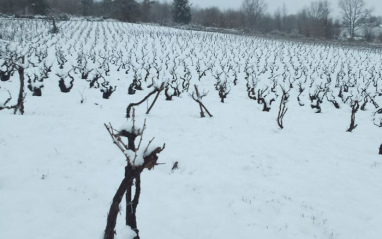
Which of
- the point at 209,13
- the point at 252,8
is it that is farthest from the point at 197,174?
the point at 252,8

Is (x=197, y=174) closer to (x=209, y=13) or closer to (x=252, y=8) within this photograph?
(x=209, y=13)

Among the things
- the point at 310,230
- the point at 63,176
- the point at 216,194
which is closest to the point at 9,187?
the point at 63,176

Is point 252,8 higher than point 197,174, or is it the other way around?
point 252,8

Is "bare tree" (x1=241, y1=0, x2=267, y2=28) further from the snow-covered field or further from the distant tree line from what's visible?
the snow-covered field

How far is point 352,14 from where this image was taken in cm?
7062

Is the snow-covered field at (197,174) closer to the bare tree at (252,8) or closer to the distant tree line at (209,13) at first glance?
the distant tree line at (209,13)

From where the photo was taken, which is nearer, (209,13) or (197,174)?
(197,174)

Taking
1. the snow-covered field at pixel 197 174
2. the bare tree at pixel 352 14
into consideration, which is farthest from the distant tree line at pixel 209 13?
the snow-covered field at pixel 197 174

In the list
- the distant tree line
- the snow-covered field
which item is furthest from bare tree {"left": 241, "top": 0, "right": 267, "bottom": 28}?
the snow-covered field

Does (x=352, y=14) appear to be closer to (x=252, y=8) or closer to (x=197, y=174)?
(x=252, y=8)

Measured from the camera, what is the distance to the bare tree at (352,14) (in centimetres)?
6969

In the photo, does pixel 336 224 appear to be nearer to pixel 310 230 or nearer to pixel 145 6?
pixel 310 230

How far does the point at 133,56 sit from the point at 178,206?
20.8m

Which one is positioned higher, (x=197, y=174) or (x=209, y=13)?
(x=209, y=13)
